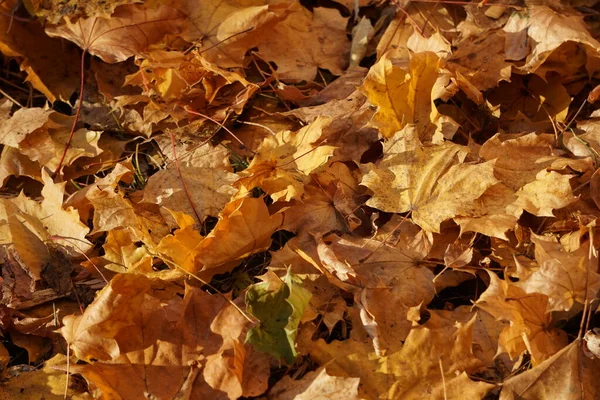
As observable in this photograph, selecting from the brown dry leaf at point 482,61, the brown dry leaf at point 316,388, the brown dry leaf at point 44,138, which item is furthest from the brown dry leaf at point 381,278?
the brown dry leaf at point 44,138

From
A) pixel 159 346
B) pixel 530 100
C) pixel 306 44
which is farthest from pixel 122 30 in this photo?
pixel 530 100

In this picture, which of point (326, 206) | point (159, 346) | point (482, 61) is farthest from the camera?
point (482, 61)

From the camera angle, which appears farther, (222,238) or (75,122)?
(75,122)

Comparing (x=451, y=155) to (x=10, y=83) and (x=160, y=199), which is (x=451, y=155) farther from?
(x=10, y=83)

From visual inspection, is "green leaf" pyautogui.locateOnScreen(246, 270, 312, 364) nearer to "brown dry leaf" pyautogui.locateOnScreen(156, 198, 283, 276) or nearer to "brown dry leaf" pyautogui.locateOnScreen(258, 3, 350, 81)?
"brown dry leaf" pyautogui.locateOnScreen(156, 198, 283, 276)

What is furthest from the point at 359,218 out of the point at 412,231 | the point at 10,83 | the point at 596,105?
the point at 10,83

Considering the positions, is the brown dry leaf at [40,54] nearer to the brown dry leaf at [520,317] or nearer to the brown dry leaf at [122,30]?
the brown dry leaf at [122,30]

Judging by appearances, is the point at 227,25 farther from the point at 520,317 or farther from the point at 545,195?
the point at 520,317

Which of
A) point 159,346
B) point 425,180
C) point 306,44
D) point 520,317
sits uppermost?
point 306,44

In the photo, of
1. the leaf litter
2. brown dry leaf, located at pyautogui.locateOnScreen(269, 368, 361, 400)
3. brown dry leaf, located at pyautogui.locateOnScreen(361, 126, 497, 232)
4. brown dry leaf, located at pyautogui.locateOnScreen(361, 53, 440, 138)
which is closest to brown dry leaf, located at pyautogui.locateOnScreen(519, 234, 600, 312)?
the leaf litter
